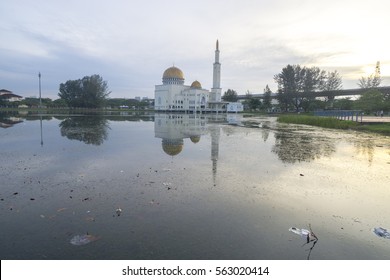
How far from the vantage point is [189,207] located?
566 centimetres

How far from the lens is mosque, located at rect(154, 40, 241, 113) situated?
89.2m

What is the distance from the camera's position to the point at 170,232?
14.8 feet

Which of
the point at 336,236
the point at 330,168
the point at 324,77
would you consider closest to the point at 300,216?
the point at 336,236

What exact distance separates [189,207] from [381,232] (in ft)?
12.0

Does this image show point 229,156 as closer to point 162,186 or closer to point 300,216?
point 162,186

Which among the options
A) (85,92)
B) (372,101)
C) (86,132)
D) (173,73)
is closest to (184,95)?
(173,73)

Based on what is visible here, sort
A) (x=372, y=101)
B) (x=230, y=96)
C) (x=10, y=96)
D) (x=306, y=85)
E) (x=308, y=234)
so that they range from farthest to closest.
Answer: (x=230, y=96) → (x=10, y=96) → (x=306, y=85) → (x=372, y=101) → (x=308, y=234)

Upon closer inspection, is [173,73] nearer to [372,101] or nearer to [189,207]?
[372,101]

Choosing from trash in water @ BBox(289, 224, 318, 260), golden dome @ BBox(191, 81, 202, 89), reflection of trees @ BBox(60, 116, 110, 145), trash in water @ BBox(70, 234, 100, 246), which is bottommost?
trash in water @ BBox(289, 224, 318, 260)

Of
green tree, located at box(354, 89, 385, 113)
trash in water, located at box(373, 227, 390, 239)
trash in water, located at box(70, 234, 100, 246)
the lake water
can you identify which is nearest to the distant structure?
the lake water

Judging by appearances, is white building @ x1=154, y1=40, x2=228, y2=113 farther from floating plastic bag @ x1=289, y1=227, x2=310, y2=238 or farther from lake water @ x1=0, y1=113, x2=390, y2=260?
floating plastic bag @ x1=289, y1=227, x2=310, y2=238

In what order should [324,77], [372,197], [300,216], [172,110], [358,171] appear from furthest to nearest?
[172,110]
[324,77]
[358,171]
[372,197]
[300,216]

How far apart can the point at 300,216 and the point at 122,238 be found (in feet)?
11.7

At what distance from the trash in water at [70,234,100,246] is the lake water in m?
0.04
